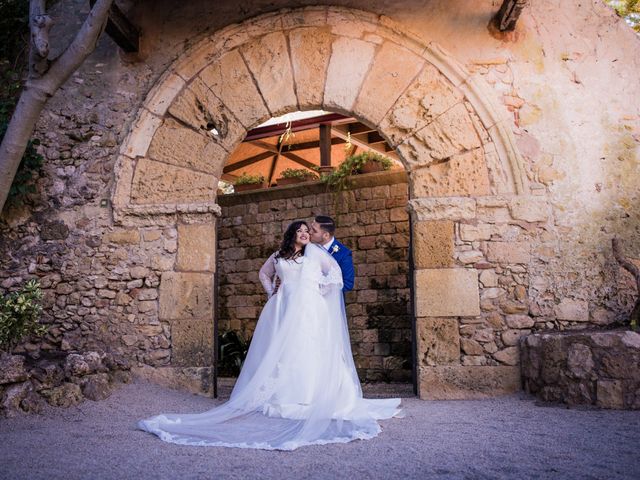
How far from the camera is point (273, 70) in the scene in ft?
17.4

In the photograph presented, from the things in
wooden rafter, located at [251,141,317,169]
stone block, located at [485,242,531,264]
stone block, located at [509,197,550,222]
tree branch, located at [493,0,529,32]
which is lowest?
stone block, located at [485,242,531,264]

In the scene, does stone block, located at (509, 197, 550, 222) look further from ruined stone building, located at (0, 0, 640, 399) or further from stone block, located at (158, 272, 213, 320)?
stone block, located at (158, 272, 213, 320)

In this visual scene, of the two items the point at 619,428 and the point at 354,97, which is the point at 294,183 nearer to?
the point at 354,97

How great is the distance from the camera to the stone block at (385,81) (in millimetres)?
5168

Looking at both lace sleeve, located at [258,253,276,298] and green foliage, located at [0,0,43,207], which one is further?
green foliage, located at [0,0,43,207]

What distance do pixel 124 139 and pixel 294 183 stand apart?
318 cm

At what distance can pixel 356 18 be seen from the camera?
17.4 ft

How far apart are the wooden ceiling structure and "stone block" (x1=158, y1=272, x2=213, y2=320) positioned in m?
3.26

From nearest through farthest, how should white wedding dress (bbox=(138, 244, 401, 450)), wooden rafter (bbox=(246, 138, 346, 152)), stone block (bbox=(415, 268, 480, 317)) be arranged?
white wedding dress (bbox=(138, 244, 401, 450)) < stone block (bbox=(415, 268, 480, 317)) < wooden rafter (bbox=(246, 138, 346, 152))

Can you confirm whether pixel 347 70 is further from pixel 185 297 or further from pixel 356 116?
pixel 185 297

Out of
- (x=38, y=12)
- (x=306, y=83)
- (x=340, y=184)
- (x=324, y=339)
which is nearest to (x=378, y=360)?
(x=340, y=184)

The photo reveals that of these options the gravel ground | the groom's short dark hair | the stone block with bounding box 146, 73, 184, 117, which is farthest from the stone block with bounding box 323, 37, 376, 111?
the gravel ground

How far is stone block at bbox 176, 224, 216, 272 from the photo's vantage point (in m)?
5.12

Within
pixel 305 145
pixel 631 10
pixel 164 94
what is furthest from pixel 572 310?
pixel 631 10
